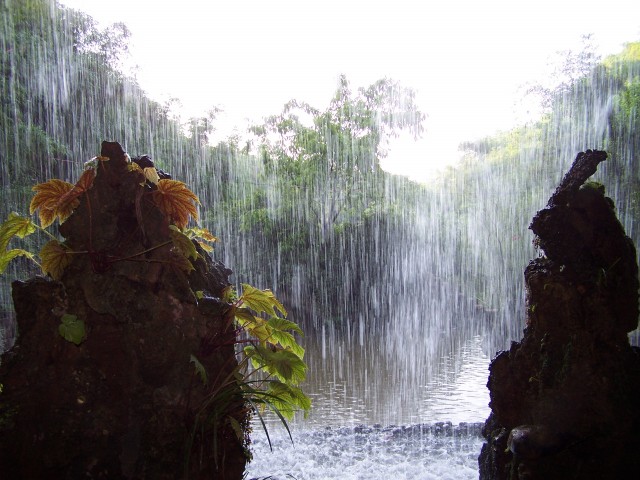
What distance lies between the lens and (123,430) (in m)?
1.69

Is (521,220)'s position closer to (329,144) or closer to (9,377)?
(329,144)

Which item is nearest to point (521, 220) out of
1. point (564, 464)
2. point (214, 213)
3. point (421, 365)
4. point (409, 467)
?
point (421, 365)

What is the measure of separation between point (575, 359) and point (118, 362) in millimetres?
1842

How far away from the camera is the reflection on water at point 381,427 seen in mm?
3570

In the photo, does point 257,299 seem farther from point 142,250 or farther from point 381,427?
point 381,427

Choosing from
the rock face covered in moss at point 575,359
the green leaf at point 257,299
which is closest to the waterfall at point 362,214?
the rock face covered in moss at point 575,359

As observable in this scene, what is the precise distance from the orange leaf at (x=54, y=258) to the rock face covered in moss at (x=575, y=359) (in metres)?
1.91

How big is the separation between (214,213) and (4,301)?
285 inches

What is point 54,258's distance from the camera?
1734mm

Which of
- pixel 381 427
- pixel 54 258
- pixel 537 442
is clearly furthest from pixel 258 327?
pixel 381 427

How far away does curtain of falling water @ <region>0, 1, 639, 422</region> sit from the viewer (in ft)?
24.4

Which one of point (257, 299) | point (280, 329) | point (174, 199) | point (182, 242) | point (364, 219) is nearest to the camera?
point (182, 242)

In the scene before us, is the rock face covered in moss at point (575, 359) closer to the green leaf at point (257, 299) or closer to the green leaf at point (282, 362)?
the green leaf at point (282, 362)

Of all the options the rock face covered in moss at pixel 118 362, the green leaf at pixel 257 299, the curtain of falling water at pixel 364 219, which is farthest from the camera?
the curtain of falling water at pixel 364 219
